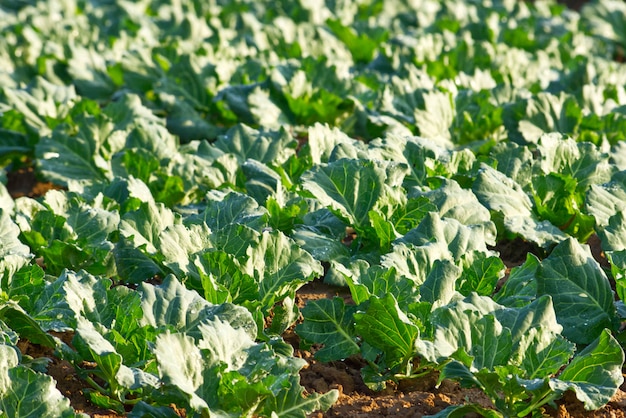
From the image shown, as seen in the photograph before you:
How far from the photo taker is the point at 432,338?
298 cm

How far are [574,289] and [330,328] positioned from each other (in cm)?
85

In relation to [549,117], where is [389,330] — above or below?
above

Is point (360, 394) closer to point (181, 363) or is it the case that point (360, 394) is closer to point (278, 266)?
point (278, 266)

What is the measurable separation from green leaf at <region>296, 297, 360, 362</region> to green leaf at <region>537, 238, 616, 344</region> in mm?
674

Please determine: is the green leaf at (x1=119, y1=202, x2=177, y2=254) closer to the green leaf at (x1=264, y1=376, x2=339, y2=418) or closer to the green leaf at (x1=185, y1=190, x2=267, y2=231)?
the green leaf at (x1=185, y1=190, x2=267, y2=231)

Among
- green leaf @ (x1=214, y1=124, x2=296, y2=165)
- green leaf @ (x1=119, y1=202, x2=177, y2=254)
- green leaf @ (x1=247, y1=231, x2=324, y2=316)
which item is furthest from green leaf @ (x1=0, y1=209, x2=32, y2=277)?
green leaf @ (x1=214, y1=124, x2=296, y2=165)

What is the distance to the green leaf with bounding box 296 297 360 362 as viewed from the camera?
10.3ft

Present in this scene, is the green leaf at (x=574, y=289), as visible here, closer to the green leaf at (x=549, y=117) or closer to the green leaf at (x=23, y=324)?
the green leaf at (x=23, y=324)

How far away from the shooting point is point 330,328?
126 inches

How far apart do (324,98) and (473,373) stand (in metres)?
2.84

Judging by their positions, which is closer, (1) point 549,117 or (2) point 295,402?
(2) point 295,402

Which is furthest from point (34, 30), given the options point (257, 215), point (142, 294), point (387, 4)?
point (142, 294)

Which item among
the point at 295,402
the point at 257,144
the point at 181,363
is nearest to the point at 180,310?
the point at 181,363

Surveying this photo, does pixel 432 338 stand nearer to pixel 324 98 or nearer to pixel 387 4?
pixel 324 98
